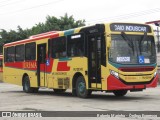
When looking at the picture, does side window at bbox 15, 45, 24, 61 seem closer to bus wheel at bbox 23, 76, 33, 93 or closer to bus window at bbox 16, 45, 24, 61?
bus window at bbox 16, 45, 24, 61

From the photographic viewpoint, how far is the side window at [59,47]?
19.5m

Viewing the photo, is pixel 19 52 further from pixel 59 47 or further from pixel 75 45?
pixel 75 45

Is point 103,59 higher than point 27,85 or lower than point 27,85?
higher

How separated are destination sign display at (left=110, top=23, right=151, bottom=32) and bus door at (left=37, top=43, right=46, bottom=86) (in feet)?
18.8

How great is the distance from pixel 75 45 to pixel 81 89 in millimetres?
1922

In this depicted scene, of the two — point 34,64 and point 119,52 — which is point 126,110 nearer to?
point 119,52

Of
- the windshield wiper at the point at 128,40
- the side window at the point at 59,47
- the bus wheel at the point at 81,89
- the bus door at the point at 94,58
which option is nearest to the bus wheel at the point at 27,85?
the side window at the point at 59,47

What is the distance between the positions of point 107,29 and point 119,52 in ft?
3.29

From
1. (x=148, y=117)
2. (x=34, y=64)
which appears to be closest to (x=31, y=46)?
(x=34, y=64)

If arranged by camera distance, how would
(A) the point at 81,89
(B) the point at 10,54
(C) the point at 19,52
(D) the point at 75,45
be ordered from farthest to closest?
(B) the point at 10,54 → (C) the point at 19,52 → (D) the point at 75,45 → (A) the point at 81,89

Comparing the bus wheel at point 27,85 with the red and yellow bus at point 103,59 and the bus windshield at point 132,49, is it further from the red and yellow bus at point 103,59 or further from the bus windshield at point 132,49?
the bus windshield at point 132,49

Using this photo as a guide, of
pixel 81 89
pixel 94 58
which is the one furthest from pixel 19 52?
pixel 94 58

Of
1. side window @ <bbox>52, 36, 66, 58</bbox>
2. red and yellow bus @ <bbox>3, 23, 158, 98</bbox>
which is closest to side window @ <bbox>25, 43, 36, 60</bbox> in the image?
red and yellow bus @ <bbox>3, 23, 158, 98</bbox>

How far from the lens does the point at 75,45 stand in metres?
18.5
